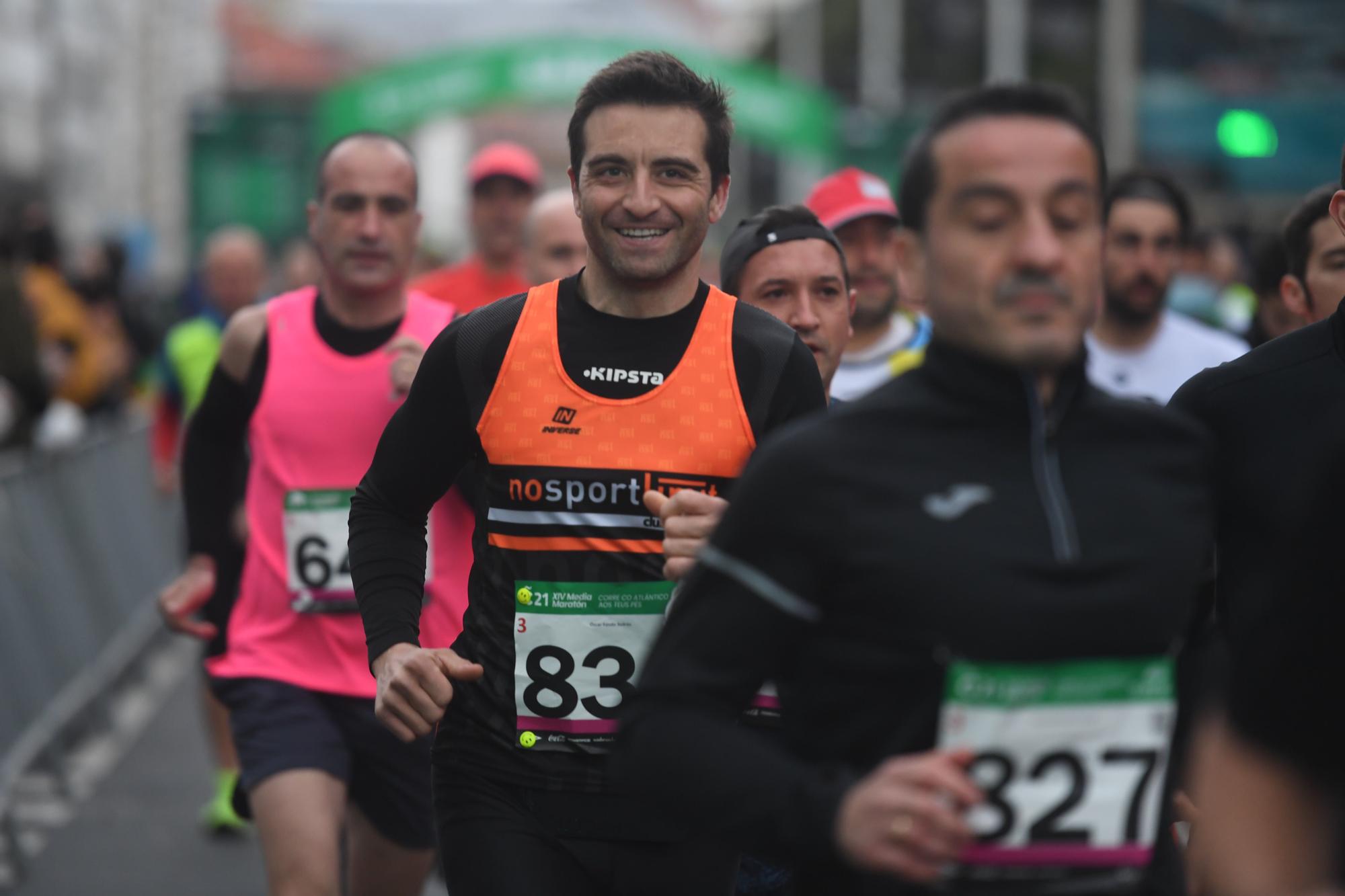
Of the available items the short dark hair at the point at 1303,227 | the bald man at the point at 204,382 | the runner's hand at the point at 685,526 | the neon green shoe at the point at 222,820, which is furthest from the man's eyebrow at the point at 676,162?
the neon green shoe at the point at 222,820

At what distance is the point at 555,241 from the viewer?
277 inches

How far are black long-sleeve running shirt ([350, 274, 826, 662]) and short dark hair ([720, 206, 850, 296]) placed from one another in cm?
77

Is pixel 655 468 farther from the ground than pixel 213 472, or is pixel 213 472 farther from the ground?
pixel 655 468

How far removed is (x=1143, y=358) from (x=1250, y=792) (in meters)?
4.71

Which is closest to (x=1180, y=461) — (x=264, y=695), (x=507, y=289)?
(x=264, y=695)

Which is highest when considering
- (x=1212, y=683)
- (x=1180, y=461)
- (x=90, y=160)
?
(x=1180, y=461)

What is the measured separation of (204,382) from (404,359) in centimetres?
205

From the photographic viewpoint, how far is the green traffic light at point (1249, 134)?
1023 cm

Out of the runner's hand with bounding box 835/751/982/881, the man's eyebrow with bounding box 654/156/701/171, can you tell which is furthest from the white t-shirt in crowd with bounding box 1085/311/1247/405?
the runner's hand with bounding box 835/751/982/881

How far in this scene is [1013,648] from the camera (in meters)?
2.48

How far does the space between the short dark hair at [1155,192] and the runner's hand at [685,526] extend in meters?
4.20

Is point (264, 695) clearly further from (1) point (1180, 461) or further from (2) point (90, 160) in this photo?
(2) point (90, 160)

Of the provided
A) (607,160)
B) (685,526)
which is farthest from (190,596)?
(685,526)

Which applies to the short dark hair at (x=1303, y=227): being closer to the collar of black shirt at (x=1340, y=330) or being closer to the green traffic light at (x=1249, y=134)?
the collar of black shirt at (x=1340, y=330)
